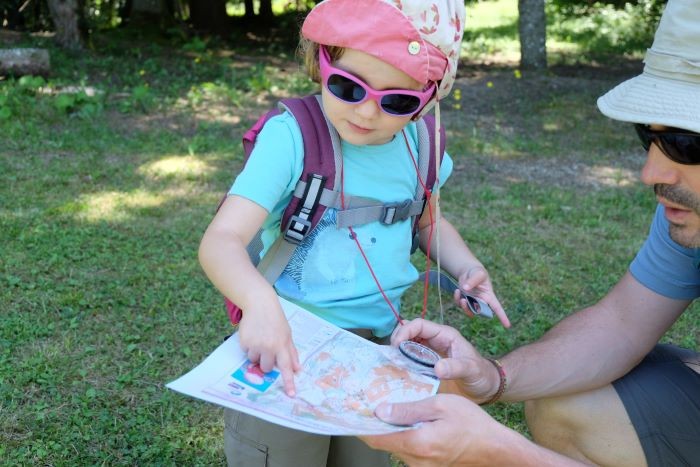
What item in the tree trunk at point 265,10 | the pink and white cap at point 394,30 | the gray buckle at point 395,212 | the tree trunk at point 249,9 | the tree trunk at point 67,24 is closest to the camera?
the pink and white cap at point 394,30

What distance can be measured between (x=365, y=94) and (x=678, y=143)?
0.74 metres

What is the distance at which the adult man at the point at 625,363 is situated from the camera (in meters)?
1.86

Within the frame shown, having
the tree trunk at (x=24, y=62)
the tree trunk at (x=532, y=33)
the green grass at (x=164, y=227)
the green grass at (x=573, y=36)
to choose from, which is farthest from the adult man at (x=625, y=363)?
the green grass at (x=573, y=36)

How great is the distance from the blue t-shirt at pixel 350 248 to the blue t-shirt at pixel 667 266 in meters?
0.83

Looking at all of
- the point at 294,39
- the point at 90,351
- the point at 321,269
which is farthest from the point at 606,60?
the point at 321,269

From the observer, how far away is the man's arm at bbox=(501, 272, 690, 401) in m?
2.40

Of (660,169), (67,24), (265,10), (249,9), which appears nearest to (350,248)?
(660,169)

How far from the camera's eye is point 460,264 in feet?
7.29

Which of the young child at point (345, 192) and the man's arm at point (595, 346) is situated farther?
the man's arm at point (595, 346)

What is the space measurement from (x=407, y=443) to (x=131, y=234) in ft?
10.1

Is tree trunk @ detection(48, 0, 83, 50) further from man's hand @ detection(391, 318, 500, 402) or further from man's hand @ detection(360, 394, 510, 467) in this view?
man's hand @ detection(360, 394, 510, 467)

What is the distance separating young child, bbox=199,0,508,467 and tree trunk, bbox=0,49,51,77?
6.24 m

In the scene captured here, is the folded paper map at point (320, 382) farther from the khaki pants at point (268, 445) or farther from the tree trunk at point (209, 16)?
the tree trunk at point (209, 16)

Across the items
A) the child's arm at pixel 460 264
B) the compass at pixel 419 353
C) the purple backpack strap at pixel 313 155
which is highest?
the purple backpack strap at pixel 313 155
